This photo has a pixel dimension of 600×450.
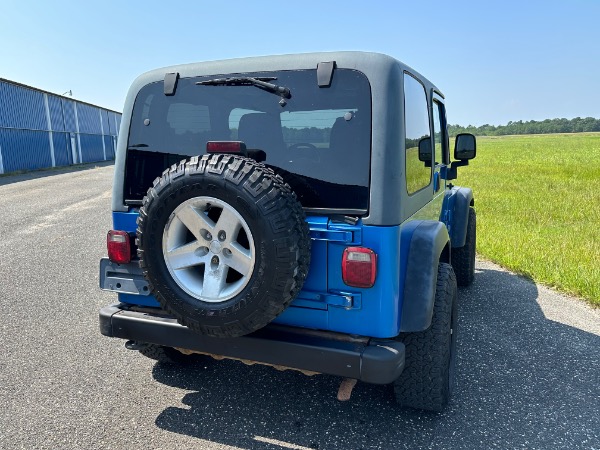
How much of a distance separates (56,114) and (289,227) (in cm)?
3338

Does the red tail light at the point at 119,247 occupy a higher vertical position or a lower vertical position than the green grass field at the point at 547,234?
higher

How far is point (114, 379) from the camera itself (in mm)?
3182

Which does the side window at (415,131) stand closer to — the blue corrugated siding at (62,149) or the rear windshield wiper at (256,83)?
the rear windshield wiper at (256,83)

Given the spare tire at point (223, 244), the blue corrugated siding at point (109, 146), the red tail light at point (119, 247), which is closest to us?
the spare tire at point (223, 244)

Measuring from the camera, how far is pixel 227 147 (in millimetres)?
2402

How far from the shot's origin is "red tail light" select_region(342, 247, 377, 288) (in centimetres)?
225

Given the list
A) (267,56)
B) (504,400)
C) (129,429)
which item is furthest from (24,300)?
(504,400)

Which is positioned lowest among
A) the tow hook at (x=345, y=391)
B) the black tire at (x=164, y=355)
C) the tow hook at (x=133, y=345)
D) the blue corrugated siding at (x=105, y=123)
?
the black tire at (x=164, y=355)

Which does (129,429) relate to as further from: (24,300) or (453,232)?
(453,232)

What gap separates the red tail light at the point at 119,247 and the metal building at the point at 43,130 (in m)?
24.8

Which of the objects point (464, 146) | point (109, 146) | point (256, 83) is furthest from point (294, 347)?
point (109, 146)

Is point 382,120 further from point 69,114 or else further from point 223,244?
point 69,114

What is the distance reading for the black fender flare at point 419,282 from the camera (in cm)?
239

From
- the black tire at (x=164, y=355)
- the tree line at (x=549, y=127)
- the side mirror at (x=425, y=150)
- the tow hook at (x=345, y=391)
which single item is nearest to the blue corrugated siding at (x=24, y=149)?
the black tire at (x=164, y=355)
